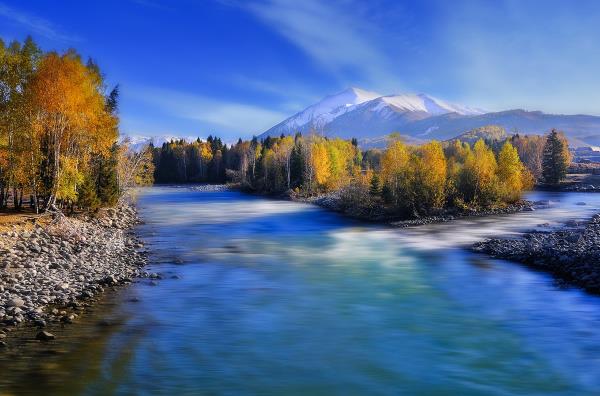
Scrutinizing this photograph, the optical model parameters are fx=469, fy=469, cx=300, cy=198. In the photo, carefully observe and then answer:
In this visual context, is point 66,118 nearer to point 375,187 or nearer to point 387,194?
point 387,194

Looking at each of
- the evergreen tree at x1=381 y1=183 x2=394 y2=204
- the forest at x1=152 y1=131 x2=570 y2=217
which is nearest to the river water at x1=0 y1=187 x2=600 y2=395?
the forest at x1=152 y1=131 x2=570 y2=217

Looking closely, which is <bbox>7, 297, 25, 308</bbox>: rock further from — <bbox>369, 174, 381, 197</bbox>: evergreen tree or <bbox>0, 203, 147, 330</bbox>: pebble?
<bbox>369, 174, 381, 197</bbox>: evergreen tree

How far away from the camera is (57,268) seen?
21.6m

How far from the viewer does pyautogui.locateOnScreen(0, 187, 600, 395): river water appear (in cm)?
1211

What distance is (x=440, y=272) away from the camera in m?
25.0

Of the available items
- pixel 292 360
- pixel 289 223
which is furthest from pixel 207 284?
pixel 289 223

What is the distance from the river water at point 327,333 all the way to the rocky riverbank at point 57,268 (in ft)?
4.03

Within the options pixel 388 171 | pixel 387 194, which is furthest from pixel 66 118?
pixel 387 194

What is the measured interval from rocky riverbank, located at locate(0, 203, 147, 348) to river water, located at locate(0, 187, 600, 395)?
123cm

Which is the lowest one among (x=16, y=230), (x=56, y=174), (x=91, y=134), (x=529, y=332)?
(x=529, y=332)

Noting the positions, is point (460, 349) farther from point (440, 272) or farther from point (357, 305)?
point (440, 272)

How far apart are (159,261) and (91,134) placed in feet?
49.1

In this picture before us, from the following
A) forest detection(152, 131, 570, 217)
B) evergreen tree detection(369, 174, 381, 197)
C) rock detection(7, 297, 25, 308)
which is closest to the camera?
rock detection(7, 297, 25, 308)

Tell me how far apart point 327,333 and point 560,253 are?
17.2 metres
